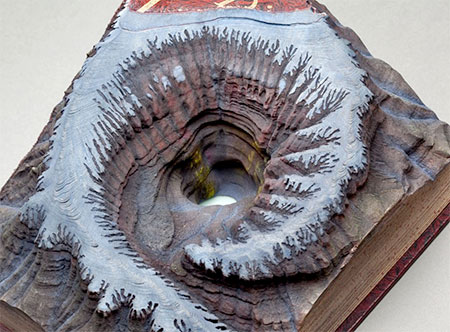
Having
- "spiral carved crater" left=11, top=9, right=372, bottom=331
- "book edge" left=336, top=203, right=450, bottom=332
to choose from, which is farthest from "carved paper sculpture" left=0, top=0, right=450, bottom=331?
"book edge" left=336, top=203, right=450, bottom=332

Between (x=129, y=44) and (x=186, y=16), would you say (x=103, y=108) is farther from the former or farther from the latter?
(x=186, y=16)

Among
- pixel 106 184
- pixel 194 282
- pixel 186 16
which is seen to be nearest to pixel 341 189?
pixel 194 282

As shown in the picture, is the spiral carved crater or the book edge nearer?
the spiral carved crater

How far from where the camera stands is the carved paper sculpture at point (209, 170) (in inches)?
66.0

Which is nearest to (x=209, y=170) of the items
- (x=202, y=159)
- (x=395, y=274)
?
(x=202, y=159)

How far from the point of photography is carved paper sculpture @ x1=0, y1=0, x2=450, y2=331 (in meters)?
1.68

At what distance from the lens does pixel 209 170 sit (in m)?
2.09

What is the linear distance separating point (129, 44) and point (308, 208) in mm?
590

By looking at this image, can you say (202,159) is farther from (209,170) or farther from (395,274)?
(395,274)

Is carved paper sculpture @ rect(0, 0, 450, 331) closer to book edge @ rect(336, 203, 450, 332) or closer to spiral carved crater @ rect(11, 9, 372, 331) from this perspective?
spiral carved crater @ rect(11, 9, 372, 331)

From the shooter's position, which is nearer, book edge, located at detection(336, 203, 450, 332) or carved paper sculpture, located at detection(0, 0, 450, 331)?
carved paper sculpture, located at detection(0, 0, 450, 331)

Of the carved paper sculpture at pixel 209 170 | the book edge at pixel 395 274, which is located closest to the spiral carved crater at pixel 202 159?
the carved paper sculpture at pixel 209 170

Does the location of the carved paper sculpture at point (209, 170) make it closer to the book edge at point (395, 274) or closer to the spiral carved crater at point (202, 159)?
the spiral carved crater at point (202, 159)

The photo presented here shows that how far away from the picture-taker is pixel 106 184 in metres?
1.77
